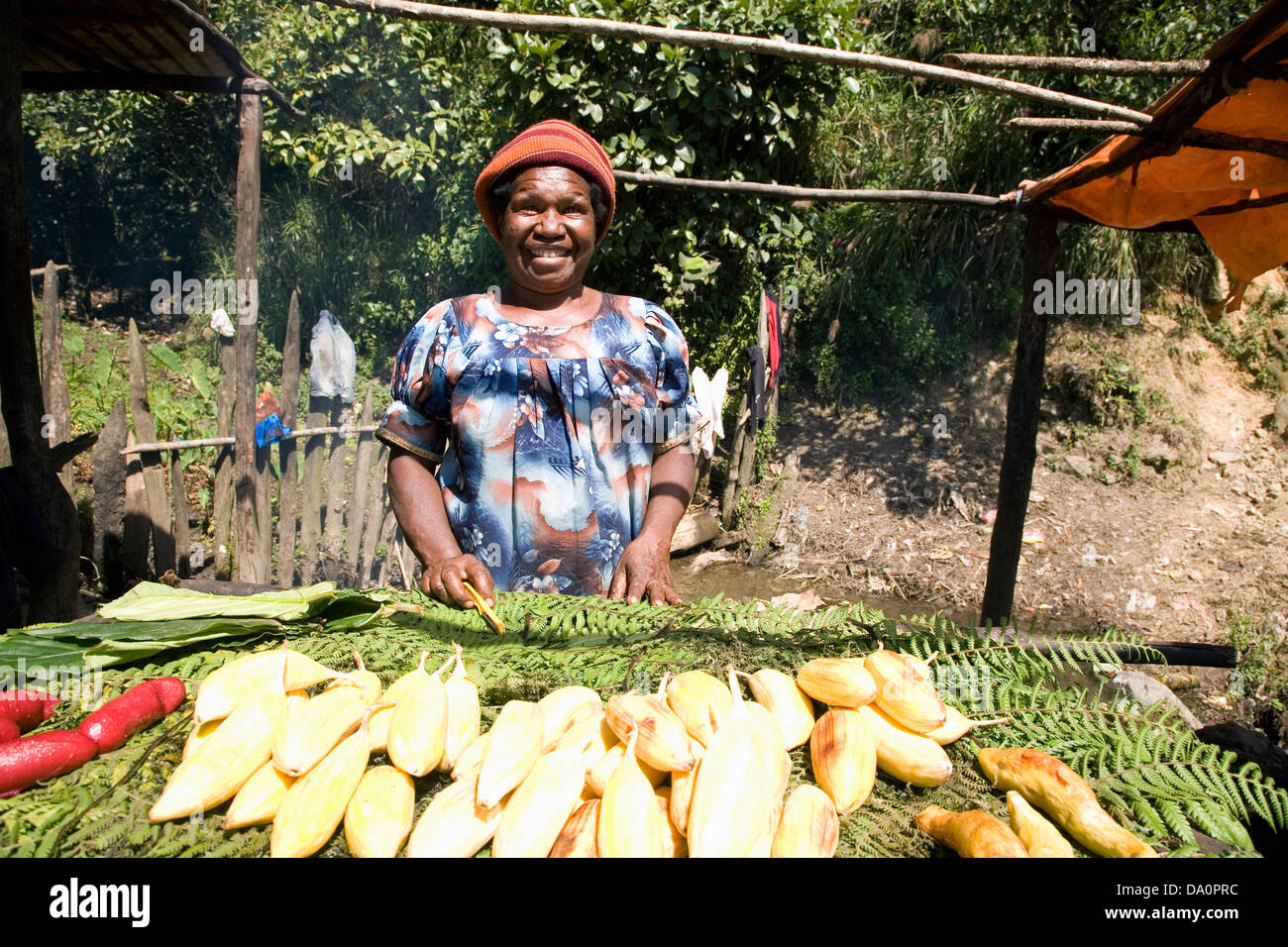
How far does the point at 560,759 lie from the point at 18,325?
2.75 meters

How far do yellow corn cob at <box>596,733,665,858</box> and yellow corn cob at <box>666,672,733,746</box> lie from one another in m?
0.12

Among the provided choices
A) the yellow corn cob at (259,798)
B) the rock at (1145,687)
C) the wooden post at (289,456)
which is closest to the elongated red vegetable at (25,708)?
the yellow corn cob at (259,798)

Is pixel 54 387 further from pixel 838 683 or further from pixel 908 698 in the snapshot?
pixel 908 698

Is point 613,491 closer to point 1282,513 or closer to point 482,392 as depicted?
point 482,392

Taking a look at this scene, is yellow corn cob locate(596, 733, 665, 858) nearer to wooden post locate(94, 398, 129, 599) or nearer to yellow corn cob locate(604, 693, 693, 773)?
yellow corn cob locate(604, 693, 693, 773)

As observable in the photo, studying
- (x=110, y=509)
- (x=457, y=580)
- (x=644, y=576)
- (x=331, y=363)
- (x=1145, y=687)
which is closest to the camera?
(x=457, y=580)

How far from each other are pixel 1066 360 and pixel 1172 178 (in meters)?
5.68

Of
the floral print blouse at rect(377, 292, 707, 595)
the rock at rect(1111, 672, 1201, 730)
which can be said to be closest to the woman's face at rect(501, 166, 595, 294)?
the floral print blouse at rect(377, 292, 707, 595)

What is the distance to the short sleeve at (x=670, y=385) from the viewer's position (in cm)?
236

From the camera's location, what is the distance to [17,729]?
1.22 meters

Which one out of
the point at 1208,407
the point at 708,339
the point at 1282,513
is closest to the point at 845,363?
the point at 708,339

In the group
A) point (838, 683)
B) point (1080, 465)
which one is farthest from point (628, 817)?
point (1080, 465)

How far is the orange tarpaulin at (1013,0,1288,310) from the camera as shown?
2531 millimetres

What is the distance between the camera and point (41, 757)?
1.10 m
